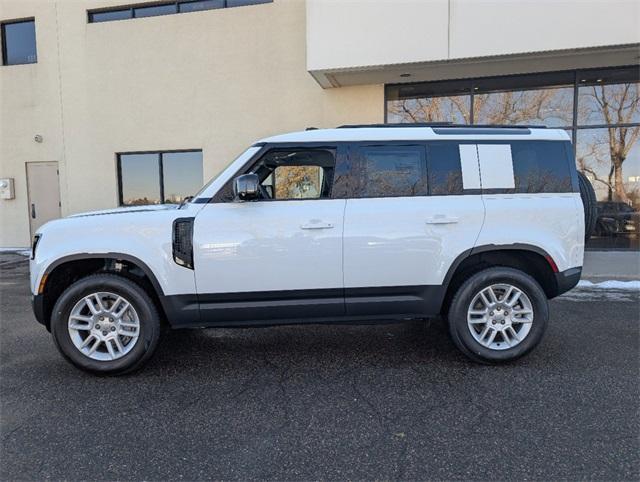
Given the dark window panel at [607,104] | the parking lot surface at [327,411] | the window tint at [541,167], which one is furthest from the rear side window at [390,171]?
the dark window panel at [607,104]

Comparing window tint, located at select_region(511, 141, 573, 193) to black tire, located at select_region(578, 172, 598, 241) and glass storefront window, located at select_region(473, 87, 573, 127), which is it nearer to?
black tire, located at select_region(578, 172, 598, 241)

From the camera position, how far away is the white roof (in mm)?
3771

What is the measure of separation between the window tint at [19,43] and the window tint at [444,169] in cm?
1267

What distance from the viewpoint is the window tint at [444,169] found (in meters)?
3.73

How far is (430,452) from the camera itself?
8.33 feet

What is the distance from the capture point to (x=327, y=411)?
3.03 metres

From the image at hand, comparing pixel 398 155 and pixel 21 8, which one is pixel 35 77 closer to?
pixel 21 8

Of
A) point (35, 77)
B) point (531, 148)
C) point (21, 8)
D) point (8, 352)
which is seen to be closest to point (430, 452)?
point (531, 148)

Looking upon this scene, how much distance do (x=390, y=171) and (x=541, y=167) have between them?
1346 mm

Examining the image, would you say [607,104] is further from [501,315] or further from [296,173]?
[296,173]

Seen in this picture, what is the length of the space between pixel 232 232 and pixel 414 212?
1.55m

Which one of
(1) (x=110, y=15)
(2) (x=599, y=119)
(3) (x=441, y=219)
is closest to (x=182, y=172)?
(1) (x=110, y=15)

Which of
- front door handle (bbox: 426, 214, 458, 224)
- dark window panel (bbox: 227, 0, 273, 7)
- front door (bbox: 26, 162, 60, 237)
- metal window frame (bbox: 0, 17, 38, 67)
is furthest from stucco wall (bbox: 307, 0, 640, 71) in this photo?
metal window frame (bbox: 0, 17, 38, 67)

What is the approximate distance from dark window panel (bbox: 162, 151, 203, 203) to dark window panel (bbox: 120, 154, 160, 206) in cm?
25
